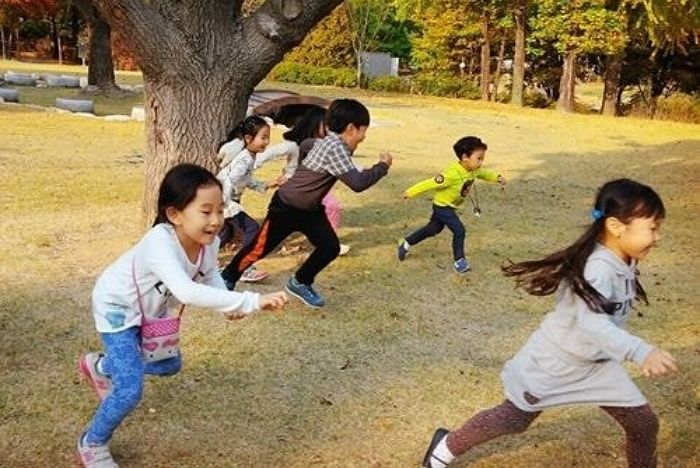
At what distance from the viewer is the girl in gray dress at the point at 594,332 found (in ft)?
9.43

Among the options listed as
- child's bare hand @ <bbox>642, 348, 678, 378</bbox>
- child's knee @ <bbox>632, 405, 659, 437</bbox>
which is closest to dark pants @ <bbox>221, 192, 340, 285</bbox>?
child's knee @ <bbox>632, 405, 659, 437</bbox>

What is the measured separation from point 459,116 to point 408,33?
21870mm

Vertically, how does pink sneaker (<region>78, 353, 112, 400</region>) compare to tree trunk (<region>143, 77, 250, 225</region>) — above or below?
below

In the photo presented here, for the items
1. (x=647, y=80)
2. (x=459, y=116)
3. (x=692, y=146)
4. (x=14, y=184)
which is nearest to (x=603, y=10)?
(x=647, y=80)

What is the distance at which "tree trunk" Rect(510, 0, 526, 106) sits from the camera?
28.3 metres

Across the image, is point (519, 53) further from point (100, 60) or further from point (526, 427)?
point (526, 427)

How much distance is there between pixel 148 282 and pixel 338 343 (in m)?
2.00

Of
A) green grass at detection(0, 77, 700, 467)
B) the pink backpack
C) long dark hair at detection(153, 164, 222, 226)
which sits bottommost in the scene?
green grass at detection(0, 77, 700, 467)

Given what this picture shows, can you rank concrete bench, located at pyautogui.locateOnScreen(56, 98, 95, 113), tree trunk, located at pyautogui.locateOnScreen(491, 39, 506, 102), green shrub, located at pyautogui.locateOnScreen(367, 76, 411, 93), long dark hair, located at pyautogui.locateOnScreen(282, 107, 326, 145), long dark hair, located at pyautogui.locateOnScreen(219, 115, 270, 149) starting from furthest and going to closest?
green shrub, located at pyautogui.locateOnScreen(367, 76, 411, 93) → tree trunk, located at pyautogui.locateOnScreen(491, 39, 506, 102) → concrete bench, located at pyautogui.locateOnScreen(56, 98, 95, 113) → long dark hair, located at pyautogui.locateOnScreen(282, 107, 326, 145) → long dark hair, located at pyautogui.locateOnScreen(219, 115, 270, 149)

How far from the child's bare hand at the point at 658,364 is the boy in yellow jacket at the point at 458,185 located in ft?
12.3

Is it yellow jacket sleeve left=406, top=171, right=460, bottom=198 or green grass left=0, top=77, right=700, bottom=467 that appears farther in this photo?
yellow jacket sleeve left=406, top=171, right=460, bottom=198

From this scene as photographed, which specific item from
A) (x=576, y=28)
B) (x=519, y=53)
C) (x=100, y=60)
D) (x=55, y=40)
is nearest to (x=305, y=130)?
(x=100, y=60)

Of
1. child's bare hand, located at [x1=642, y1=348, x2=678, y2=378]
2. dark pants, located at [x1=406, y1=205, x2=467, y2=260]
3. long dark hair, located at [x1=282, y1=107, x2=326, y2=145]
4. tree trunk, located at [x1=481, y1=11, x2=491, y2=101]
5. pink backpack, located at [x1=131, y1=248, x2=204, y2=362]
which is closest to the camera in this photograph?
child's bare hand, located at [x1=642, y1=348, x2=678, y2=378]

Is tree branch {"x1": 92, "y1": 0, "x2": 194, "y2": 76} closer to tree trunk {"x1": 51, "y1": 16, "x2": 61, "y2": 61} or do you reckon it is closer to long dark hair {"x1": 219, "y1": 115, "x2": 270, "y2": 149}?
long dark hair {"x1": 219, "y1": 115, "x2": 270, "y2": 149}
